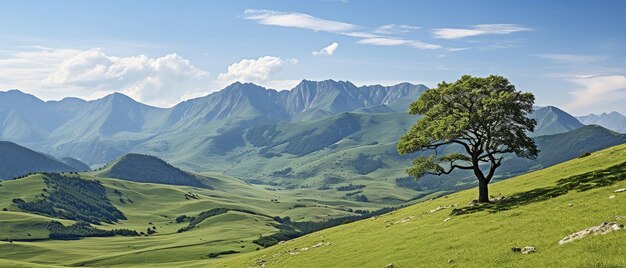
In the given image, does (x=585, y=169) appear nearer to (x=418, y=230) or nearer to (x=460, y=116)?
(x=460, y=116)

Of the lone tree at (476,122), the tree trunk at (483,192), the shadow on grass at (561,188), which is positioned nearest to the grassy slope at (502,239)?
the shadow on grass at (561,188)

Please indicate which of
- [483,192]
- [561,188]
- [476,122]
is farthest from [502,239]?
[483,192]

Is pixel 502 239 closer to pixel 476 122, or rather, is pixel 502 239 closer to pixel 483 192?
pixel 476 122

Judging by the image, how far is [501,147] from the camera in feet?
194

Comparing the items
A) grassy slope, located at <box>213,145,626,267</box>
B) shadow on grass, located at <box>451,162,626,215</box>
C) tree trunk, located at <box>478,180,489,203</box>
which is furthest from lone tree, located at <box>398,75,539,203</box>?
grassy slope, located at <box>213,145,626,267</box>

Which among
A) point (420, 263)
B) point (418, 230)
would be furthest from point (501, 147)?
point (420, 263)

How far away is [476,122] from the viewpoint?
56500mm

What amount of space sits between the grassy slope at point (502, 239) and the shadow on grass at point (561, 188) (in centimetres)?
180

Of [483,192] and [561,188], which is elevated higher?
[561,188]

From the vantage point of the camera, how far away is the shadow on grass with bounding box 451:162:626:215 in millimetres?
49859

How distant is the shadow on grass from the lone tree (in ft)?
12.5

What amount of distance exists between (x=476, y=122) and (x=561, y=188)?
11412mm

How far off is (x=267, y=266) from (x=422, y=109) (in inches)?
1129

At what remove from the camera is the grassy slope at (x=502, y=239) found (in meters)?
30.2
